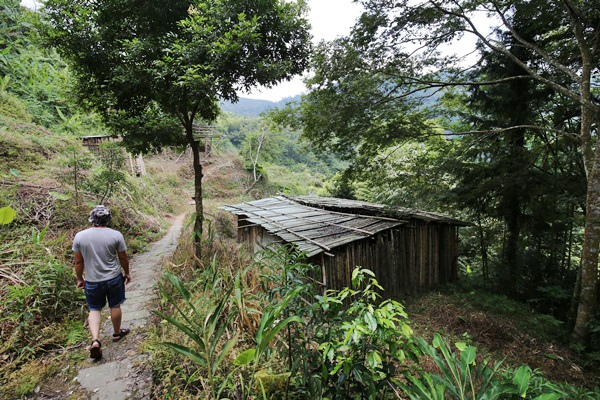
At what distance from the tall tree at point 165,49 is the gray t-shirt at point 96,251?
214 cm

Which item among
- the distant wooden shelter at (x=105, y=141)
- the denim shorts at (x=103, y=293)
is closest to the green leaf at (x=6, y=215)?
the denim shorts at (x=103, y=293)

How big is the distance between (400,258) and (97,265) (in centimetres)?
700

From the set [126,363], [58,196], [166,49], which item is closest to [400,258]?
[126,363]

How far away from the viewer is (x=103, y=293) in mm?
3086

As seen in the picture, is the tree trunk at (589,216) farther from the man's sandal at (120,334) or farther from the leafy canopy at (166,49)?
the man's sandal at (120,334)

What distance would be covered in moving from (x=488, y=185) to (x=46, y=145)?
13.2 metres

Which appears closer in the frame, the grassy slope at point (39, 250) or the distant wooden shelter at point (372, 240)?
the grassy slope at point (39, 250)

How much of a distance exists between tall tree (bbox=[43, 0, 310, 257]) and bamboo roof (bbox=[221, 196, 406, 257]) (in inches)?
82.3

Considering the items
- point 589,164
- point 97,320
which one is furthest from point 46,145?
point 589,164

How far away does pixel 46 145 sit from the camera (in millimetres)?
7980

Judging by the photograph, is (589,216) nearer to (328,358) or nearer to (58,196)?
(328,358)

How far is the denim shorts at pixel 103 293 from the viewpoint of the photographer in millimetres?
3031

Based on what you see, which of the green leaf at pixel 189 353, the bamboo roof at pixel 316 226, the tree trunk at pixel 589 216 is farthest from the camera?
the bamboo roof at pixel 316 226

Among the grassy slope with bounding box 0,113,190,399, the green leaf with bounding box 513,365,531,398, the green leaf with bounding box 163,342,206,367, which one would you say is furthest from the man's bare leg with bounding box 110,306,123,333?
the green leaf with bounding box 513,365,531,398
